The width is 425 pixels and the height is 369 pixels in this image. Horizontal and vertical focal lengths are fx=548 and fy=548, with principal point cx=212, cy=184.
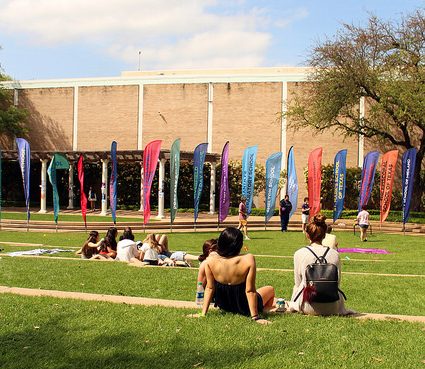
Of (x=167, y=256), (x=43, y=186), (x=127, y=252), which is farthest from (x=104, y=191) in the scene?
(x=127, y=252)

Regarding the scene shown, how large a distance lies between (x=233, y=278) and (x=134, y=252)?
20.8 ft

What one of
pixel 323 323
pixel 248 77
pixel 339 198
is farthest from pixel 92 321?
pixel 248 77

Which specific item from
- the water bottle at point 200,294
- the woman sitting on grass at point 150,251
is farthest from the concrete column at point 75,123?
the water bottle at point 200,294

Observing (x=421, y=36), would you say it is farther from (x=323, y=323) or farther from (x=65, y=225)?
(x=323, y=323)

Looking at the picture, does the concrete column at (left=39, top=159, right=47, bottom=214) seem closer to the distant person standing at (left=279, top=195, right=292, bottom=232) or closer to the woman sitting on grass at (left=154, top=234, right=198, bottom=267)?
the distant person standing at (left=279, top=195, right=292, bottom=232)

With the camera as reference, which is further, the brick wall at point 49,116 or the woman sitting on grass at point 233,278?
the brick wall at point 49,116

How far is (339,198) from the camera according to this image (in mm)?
23781

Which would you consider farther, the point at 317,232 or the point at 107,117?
the point at 107,117

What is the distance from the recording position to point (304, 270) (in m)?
5.88

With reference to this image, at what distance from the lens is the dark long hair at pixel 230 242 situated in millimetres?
5684

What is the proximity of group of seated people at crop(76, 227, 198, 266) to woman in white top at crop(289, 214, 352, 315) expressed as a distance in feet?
18.2

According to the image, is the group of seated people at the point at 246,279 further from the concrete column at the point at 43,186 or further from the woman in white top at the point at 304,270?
the concrete column at the point at 43,186

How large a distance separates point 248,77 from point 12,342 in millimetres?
35588

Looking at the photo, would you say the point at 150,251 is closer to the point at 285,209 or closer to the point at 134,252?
the point at 134,252
